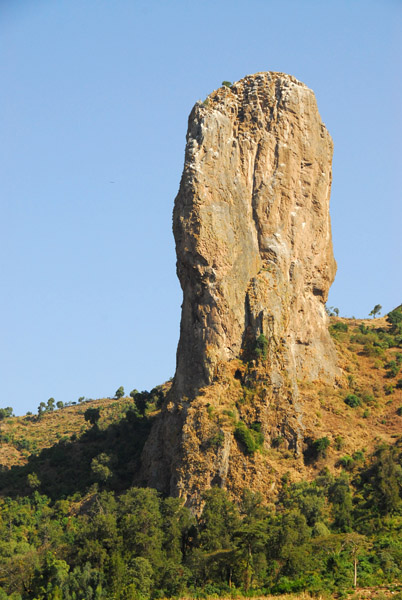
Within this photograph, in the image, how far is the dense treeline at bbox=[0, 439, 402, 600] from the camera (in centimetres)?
5694

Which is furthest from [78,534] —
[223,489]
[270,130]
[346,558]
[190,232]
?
[270,130]

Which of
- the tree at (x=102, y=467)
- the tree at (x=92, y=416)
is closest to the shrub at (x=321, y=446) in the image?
the tree at (x=102, y=467)

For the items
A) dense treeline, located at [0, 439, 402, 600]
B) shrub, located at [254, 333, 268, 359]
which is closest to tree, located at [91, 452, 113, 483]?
dense treeline, located at [0, 439, 402, 600]

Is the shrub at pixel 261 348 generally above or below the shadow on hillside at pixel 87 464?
above

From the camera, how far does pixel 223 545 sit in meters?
61.0

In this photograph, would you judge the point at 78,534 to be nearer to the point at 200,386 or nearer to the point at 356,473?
the point at 200,386

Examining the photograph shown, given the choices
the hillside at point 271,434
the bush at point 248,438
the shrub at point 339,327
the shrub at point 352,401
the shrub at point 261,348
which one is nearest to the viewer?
the bush at point 248,438

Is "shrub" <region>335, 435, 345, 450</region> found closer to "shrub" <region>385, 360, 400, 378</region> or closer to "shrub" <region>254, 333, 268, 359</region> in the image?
"shrub" <region>254, 333, 268, 359</region>

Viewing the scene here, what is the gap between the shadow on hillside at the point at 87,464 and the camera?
7556cm

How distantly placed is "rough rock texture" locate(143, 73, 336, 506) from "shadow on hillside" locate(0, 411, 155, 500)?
3.32 meters

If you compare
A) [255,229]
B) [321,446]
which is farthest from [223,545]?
[255,229]

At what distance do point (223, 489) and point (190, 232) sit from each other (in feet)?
55.6

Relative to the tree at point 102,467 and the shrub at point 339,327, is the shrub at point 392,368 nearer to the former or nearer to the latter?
the shrub at point 339,327

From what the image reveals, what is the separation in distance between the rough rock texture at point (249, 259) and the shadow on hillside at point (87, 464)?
3323mm
